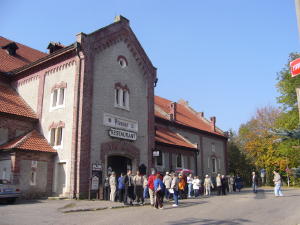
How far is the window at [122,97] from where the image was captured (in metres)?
22.5

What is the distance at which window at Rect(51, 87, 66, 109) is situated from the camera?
69.6 ft

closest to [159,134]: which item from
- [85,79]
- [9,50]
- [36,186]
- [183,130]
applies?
[183,130]

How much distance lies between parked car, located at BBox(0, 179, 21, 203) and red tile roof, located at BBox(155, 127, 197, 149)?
43.1ft

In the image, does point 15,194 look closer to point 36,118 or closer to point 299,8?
point 36,118

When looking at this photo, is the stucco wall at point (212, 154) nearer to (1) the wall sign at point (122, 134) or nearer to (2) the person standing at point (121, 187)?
(1) the wall sign at point (122, 134)

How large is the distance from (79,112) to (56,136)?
2453mm

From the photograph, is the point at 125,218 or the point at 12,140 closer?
the point at 125,218

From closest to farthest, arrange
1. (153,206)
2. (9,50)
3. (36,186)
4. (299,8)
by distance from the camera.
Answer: (299,8) < (153,206) < (36,186) < (9,50)

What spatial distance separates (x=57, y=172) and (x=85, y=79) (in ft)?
19.5

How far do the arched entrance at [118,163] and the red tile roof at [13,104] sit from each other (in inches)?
237

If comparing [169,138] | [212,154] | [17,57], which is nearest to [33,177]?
[17,57]

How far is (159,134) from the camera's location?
29.4 m

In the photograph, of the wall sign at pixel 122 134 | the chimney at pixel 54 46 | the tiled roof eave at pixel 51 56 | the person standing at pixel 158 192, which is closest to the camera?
the person standing at pixel 158 192

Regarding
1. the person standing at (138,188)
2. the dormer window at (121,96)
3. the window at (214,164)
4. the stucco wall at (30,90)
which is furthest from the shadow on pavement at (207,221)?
the window at (214,164)
